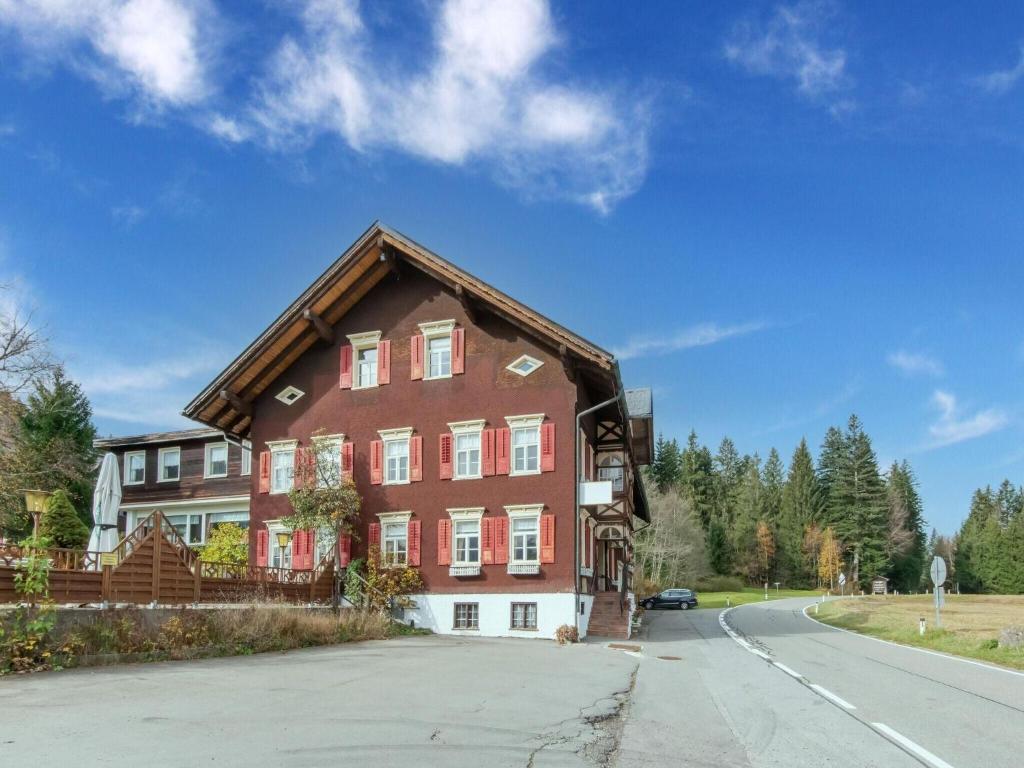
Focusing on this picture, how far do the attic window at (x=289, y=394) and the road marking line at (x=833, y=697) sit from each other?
70.3 ft

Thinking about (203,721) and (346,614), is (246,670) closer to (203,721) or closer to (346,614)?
(203,721)

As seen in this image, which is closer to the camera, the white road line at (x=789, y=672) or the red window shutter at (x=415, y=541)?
the white road line at (x=789, y=672)

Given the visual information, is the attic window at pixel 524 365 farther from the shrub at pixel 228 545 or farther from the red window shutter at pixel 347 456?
the shrub at pixel 228 545

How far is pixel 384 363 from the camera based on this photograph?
2988 centimetres

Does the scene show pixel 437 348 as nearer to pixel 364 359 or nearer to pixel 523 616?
pixel 364 359

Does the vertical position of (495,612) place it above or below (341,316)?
below

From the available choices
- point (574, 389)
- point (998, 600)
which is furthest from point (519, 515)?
point (998, 600)

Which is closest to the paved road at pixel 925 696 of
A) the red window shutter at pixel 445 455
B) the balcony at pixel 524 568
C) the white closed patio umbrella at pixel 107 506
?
the balcony at pixel 524 568

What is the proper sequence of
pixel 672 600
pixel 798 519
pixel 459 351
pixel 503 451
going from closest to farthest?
pixel 503 451 < pixel 459 351 < pixel 672 600 < pixel 798 519

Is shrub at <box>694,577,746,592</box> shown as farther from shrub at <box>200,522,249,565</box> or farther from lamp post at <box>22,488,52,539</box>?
lamp post at <box>22,488,52,539</box>

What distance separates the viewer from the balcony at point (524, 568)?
26.4 metres

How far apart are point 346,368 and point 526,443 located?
724 centimetres

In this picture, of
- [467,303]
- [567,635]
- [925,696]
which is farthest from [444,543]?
[925,696]

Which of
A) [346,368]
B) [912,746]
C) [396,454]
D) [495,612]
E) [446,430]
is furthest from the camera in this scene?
[346,368]
